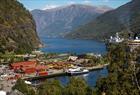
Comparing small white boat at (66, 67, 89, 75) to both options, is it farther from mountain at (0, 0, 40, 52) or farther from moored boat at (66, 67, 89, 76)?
mountain at (0, 0, 40, 52)

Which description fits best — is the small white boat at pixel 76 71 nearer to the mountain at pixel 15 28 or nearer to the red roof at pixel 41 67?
the red roof at pixel 41 67

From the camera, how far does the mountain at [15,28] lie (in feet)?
451

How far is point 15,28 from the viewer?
152750 millimetres

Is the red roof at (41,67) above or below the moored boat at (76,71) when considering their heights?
above

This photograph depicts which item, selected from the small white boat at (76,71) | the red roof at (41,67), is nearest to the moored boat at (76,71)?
the small white boat at (76,71)

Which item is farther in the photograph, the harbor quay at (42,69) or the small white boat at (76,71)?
the small white boat at (76,71)

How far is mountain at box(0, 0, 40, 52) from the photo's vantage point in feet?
451

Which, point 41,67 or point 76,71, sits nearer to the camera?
point 76,71

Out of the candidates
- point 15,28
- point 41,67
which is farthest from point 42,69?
point 15,28

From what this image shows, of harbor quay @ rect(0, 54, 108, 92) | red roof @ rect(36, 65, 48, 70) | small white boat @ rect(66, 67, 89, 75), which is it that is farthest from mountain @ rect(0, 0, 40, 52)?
small white boat @ rect(66, 67, 89, 75)

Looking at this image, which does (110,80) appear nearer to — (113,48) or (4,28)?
(113,48)

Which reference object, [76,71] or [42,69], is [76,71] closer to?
[76,71]

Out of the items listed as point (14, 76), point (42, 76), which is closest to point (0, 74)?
point (14, 76)

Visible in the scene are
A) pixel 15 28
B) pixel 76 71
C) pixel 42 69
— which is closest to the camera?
→ pixel 42 69
